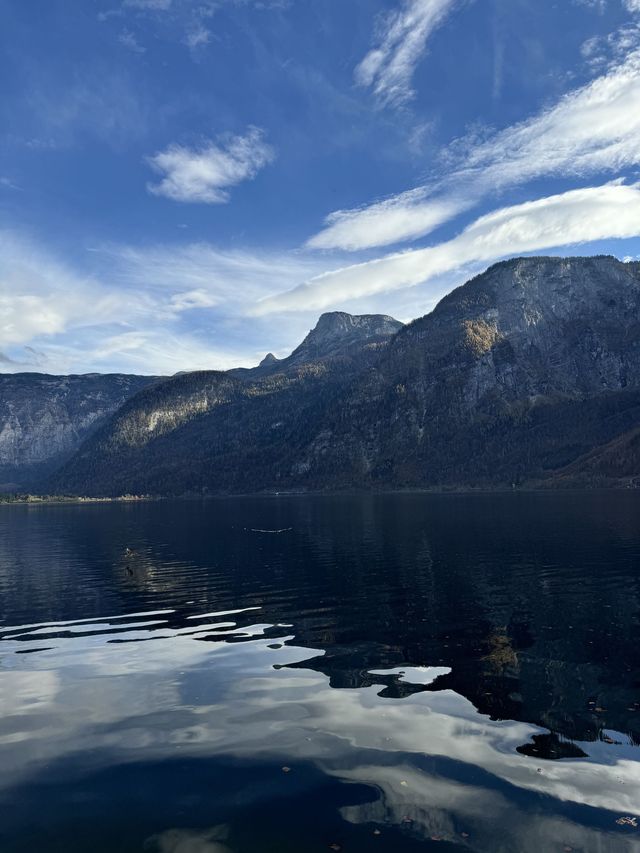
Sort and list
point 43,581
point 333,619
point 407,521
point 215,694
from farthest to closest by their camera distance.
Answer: point 407,521
point 43,581
point 333,619
point 215,694

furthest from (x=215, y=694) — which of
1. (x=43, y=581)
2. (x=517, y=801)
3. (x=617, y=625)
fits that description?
(x=43, y=581)

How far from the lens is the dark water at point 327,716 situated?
17.0 meters

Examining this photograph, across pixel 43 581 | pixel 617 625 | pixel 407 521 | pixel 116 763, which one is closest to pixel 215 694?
pixel 116 763

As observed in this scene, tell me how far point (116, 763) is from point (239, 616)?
27.4 metres

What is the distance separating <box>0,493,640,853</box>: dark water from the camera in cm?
1700

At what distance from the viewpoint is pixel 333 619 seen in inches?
1770

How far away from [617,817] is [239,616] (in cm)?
3531

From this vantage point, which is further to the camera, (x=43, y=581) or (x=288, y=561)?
(x=288, y=561)

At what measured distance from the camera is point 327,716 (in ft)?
83.7

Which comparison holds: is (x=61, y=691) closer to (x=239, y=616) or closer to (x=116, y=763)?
(x=116, y=763)

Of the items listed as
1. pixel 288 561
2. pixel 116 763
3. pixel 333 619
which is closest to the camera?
pixel 116 763

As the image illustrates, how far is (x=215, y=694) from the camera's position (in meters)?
29.1

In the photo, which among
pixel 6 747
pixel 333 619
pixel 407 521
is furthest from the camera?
pixel 407 521

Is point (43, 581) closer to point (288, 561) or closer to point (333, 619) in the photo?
point (288, 561)
